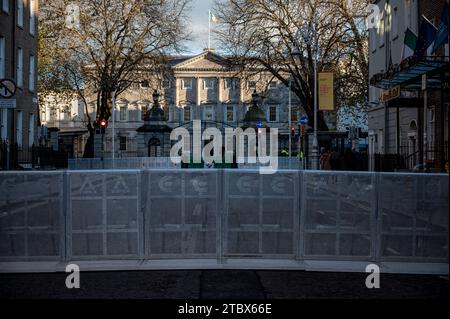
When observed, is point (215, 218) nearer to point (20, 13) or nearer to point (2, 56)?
point (2, 56)

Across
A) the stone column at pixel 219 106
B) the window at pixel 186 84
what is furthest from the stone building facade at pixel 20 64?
the stone column at pixel 219 106

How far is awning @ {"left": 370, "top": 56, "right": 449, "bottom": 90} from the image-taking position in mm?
19406

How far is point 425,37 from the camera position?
68.7 ft

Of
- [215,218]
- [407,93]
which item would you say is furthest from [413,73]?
[215,218]

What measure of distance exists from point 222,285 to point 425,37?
15220mm

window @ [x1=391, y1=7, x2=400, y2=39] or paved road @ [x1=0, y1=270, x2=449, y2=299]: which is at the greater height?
window @ [x1=391, y1=7, x2=400, y2=39]

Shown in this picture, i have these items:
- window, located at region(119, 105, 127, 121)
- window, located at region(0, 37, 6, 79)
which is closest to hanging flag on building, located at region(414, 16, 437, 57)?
window, located at region(0, 37, 6, 79)

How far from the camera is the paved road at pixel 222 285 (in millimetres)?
7961

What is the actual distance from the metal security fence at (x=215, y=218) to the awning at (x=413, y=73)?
1045cm

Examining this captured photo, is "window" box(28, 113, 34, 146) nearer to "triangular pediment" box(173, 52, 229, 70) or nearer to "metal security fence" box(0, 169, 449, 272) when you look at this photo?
"metal security fence" box(0, 169, 449, 272)

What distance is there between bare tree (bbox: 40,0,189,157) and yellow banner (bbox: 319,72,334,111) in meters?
18.1
